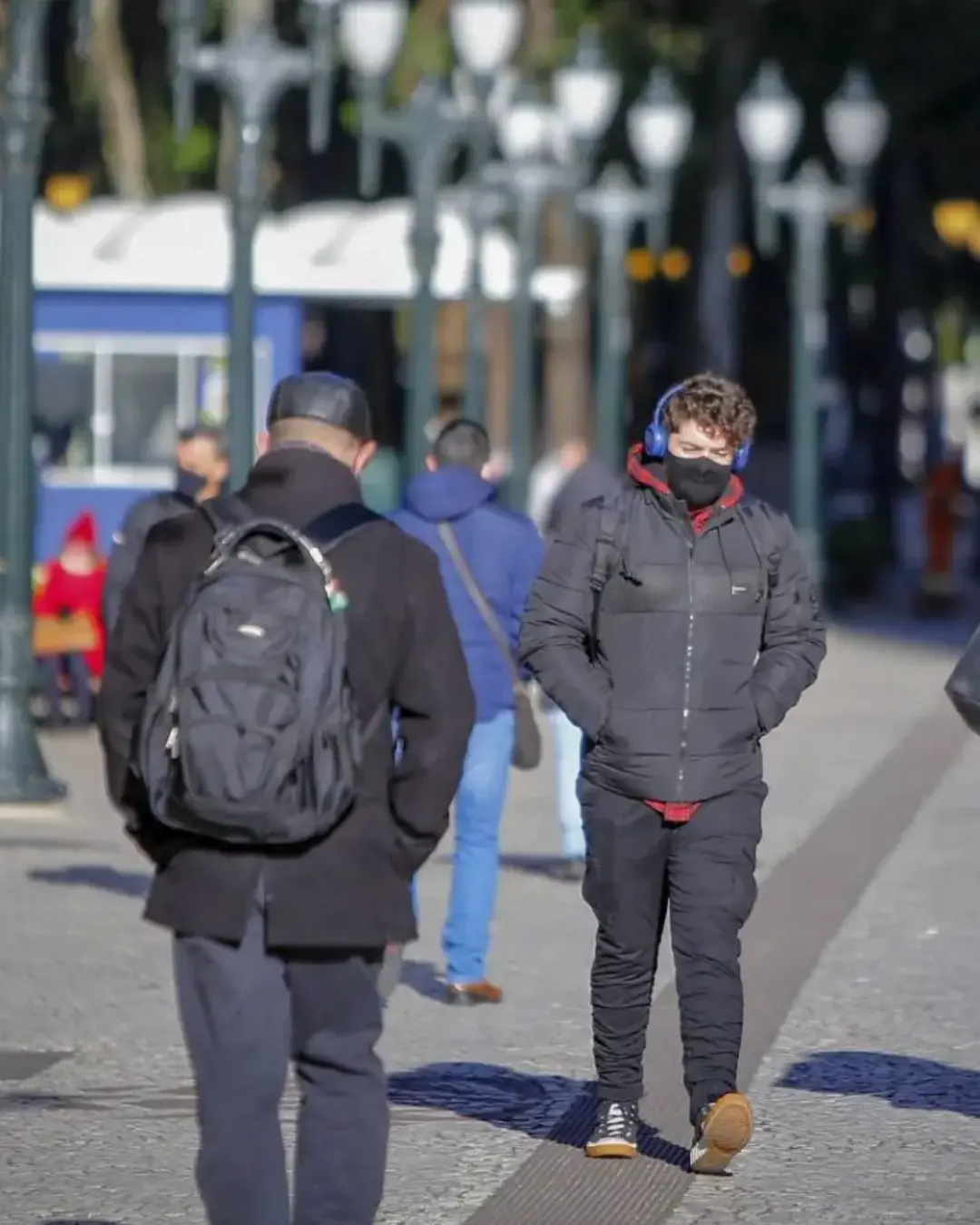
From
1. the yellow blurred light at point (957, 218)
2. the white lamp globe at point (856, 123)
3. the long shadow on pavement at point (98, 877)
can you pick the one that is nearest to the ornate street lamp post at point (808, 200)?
the white lamp globe at point (856, 123)

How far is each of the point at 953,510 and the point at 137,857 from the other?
20779mm

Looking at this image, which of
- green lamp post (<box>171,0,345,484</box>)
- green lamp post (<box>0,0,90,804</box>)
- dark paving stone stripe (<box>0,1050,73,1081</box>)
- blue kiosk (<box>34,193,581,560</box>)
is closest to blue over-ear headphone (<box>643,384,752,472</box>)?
dark paving stone stripe (<box>0,1050,73,1081</box>)

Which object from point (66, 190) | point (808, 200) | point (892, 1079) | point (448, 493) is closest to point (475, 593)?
point (448, 493)

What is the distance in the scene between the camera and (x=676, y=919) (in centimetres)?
707

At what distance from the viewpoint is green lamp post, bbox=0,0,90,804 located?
15.0 metres

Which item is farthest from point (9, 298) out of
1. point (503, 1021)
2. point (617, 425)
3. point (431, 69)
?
point (431, 69)

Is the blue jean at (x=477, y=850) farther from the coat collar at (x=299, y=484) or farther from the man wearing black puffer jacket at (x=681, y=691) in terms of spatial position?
the coat collar at (x=299, y=484)

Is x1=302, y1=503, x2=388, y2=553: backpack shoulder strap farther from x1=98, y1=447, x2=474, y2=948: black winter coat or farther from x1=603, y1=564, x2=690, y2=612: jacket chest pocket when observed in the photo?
x1=603, y1=564, x2=690, y2=612: jacket chest pocket

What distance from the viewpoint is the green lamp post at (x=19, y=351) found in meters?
15.0

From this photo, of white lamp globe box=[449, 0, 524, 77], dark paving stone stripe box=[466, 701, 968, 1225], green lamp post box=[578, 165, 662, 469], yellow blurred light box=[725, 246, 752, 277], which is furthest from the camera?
yellow blurred light box=[725, 246, 752, 277]

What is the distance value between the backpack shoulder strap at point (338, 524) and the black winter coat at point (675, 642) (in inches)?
61.5

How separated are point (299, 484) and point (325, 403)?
0.15 m

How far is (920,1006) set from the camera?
9453mm

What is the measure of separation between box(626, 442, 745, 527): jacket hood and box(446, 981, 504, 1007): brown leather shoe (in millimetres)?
2850
